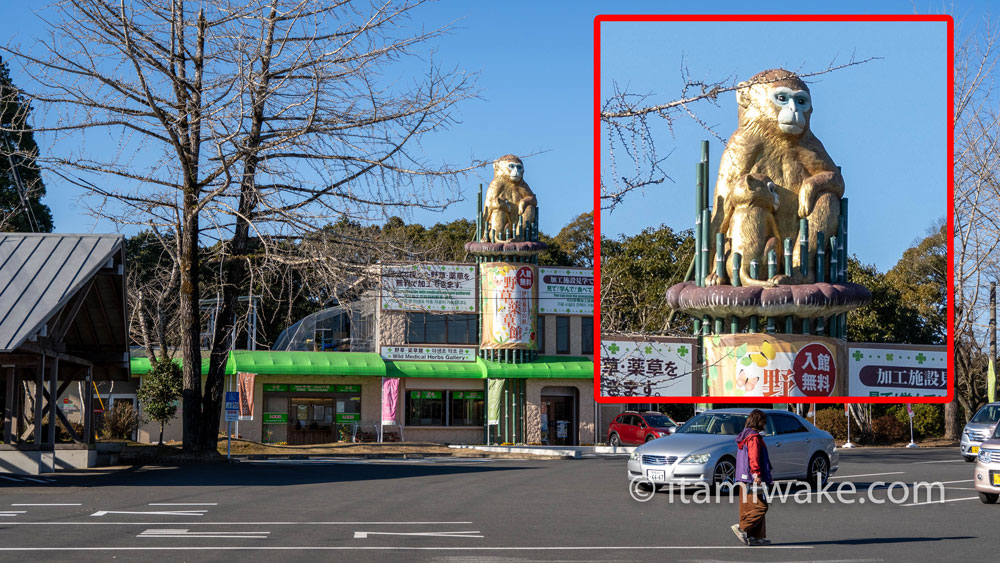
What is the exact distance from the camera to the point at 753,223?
2006cm

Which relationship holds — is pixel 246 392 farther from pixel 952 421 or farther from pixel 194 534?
pixel 194 534

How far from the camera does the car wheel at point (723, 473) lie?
15641 millimetres

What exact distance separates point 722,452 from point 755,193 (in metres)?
6.22

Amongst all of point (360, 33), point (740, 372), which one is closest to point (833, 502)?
point (740, 372)

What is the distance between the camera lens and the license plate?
15.8 m

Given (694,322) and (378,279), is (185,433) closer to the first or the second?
(378,279)

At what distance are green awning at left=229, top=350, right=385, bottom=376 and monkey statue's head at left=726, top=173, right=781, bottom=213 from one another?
2541 cm

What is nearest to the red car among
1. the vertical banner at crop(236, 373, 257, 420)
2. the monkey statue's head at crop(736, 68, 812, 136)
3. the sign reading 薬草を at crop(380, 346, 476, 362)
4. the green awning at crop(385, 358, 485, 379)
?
the green awning at crop(385, 358, 485, 379)

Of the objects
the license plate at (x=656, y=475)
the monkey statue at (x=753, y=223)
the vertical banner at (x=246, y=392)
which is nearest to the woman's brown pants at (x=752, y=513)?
the license plate at (x=656, y=475)

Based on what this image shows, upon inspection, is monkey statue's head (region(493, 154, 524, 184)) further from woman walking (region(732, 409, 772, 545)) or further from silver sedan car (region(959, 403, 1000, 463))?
woman walking (region(732, 409, 772, 545))

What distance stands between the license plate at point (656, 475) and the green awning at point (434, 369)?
27.9 m

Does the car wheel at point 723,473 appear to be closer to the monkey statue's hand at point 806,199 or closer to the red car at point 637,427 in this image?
the monkey statue's hand at point 806,199

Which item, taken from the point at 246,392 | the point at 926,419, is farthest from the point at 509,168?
the point at 926,419

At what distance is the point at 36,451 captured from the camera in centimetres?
1917
